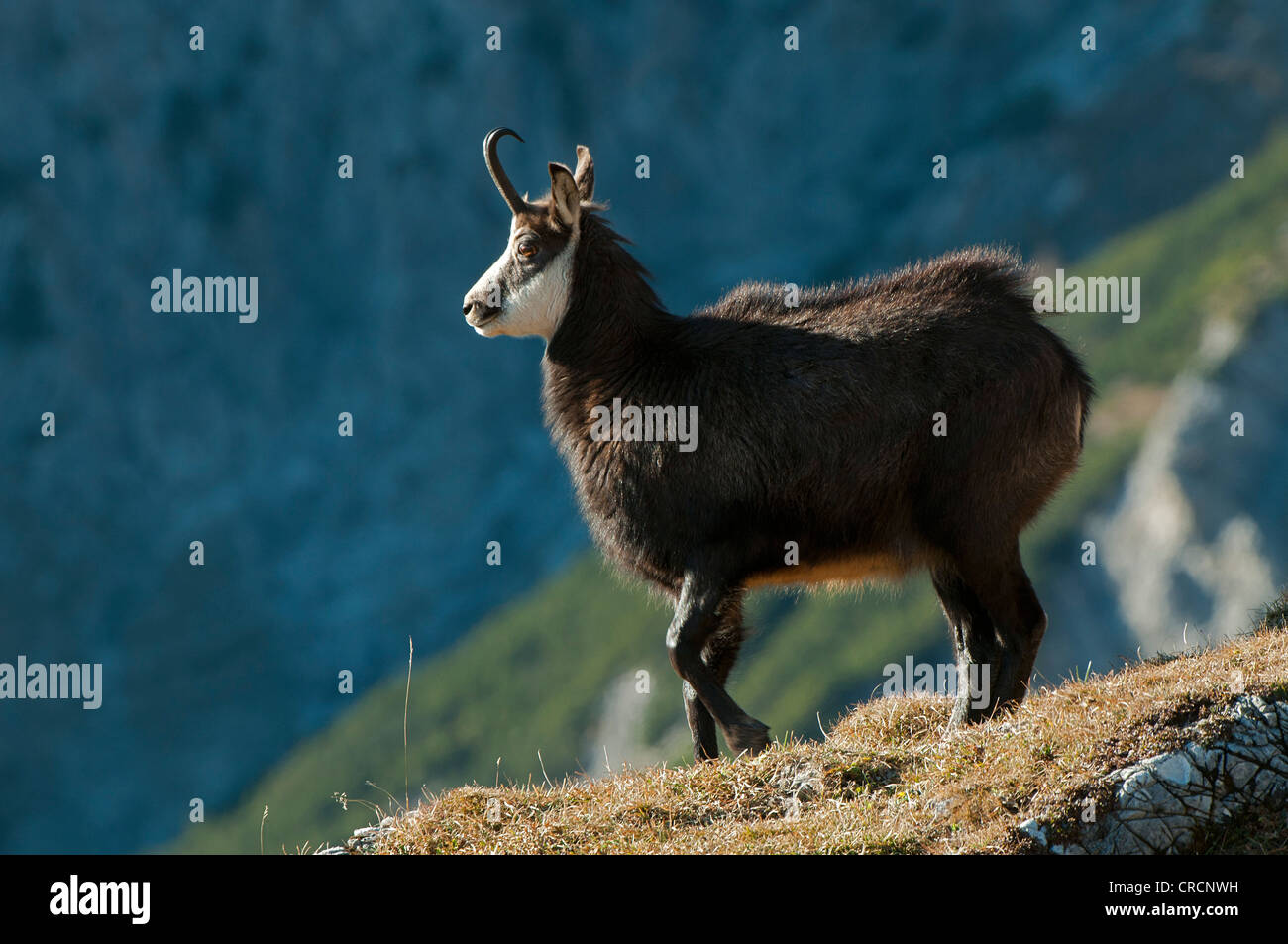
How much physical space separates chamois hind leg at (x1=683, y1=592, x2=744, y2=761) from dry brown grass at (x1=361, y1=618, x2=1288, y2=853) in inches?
33.5

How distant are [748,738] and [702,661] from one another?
0.72 metres

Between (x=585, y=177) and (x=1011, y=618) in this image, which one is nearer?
(x=1011, y=618)

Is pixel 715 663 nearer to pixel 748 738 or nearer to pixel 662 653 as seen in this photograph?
pixel 748 738

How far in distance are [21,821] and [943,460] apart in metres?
206

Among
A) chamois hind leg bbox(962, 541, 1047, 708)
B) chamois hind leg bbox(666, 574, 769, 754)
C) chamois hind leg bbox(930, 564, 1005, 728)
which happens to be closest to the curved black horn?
chamois hind leg bbox(666, 574, 769, 754)

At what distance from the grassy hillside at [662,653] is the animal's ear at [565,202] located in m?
132

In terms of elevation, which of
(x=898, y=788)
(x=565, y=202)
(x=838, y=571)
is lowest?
(x=898, y=788)

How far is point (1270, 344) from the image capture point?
524 feet

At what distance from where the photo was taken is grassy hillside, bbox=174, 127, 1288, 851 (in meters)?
156

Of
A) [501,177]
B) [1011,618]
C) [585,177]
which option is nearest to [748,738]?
[1011,618]

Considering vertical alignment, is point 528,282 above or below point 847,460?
above

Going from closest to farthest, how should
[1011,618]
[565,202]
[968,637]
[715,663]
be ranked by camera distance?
[1011,618] → [968,637] → [715,663] → [565,202]

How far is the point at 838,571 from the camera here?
41.5 ft
